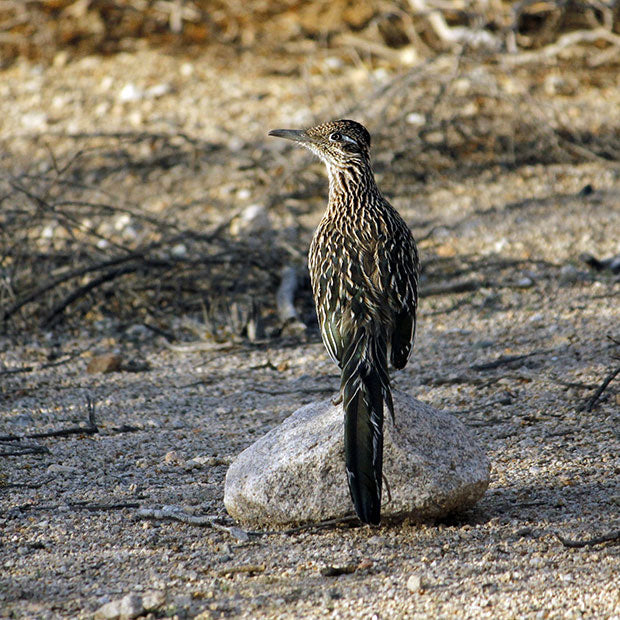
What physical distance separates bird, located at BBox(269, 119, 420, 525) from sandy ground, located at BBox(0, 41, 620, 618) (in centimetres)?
48

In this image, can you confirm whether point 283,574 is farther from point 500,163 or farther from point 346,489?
point 500,163

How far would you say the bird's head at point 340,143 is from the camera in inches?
218

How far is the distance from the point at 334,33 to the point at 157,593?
950 cm

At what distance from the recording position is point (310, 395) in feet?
20.4

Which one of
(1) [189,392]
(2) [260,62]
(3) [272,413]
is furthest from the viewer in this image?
(2) [260,62]

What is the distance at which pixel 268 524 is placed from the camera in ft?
14.1

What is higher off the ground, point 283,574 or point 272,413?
point 283,574

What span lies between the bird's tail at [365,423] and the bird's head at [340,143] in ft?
5.11

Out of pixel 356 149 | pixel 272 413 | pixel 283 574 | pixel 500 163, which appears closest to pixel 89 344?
pixel 272 413

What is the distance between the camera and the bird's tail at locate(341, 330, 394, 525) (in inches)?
149

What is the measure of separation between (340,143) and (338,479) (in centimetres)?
212

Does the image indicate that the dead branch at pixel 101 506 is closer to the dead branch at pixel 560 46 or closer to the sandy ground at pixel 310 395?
the sandy ground at pixel 310 395

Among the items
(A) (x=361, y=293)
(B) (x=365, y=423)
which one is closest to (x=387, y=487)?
(B) (x=365, y=423)

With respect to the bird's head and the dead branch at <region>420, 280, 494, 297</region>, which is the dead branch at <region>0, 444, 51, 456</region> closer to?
the bird's head
